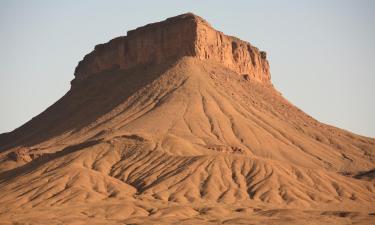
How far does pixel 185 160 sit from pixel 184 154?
471cm

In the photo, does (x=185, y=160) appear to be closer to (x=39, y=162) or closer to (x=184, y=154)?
(x=184, y=154)

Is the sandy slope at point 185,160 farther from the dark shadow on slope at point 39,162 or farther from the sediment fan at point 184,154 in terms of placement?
the dark shadow on slope at point 39,162

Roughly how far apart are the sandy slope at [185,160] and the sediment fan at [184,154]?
1.13 ft

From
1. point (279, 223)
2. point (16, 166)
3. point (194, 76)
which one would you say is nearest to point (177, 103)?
point (194, 76)

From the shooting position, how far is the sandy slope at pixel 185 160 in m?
124

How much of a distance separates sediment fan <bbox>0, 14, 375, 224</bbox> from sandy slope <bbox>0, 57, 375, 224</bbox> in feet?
1.13

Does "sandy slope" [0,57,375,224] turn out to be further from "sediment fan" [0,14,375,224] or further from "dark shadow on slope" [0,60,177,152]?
"dark shadow on slope" [0,60,177,152]

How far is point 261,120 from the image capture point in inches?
6762

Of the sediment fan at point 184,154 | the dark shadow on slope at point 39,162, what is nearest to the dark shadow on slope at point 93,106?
the sediment fan at point 184,154

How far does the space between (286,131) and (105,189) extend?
52095mm

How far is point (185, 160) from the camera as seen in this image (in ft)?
469

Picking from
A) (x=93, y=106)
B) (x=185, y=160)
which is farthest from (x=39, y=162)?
(x=93, y=106)

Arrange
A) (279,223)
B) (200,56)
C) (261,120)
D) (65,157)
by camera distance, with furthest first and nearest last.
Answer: (200,56) < (261,120) < (65,157) < (279,223)

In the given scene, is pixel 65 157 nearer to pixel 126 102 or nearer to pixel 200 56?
pixel 126 102
